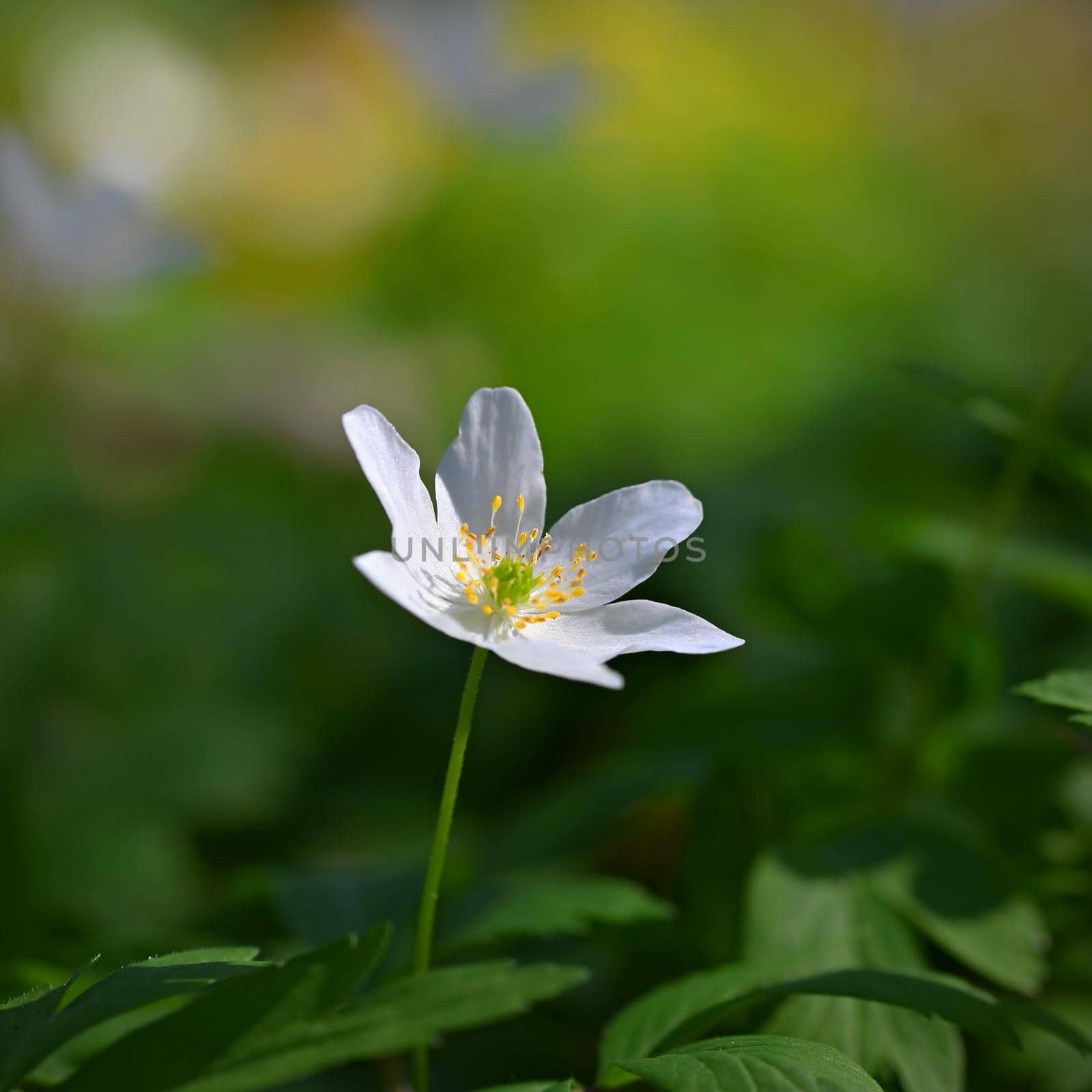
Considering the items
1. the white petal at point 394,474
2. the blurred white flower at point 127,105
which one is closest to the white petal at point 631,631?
the white petal at point 394,474

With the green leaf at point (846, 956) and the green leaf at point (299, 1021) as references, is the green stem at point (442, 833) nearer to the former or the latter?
the green leaf at point (299, 1021)

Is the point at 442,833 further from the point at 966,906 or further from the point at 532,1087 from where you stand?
the point at 966,906

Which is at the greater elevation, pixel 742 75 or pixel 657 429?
pixel 742 75

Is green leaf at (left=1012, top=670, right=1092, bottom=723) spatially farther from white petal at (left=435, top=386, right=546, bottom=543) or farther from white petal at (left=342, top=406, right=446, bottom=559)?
white petal at (left=342, top=406, right=446, bottom=559)

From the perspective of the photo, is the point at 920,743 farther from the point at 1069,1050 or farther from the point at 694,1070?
the point at 694,1070

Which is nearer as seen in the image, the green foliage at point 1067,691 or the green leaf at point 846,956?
the green foliage at point 1067,691

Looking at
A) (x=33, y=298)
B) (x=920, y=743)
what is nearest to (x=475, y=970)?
(x=920, y=743)

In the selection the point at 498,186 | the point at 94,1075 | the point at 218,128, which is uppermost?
the point at 218,128
